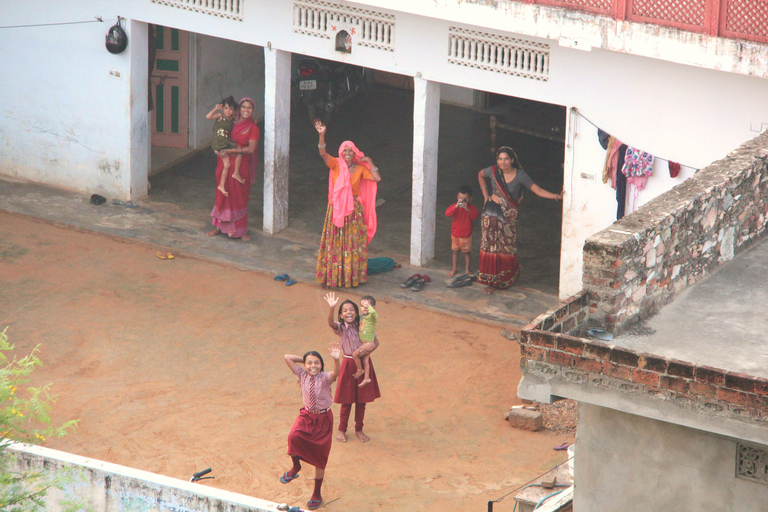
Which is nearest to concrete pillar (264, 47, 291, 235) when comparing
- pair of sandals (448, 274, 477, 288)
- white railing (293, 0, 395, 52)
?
white railing (293, 0, 395, 52)

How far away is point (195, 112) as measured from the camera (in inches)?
616

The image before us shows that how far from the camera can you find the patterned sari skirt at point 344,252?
11797 millimetres

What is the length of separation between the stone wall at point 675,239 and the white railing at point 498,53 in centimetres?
438

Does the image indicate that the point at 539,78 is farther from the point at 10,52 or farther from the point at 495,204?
the point at 10,52

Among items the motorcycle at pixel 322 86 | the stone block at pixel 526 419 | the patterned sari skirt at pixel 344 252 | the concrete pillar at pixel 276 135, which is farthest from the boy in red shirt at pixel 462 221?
the motorcycle at pixel 322 86

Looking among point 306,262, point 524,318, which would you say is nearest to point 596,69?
point 524,318

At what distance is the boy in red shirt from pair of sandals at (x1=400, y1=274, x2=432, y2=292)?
0.34 meters

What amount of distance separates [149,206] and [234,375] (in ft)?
14.5

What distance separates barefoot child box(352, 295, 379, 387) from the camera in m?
8.74

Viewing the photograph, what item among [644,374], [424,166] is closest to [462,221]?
A: [424,166]

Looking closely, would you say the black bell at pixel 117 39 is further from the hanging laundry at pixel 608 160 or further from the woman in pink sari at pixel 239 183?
the hanging laundry at pixel 608 160

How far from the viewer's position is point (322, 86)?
16344 millimetres

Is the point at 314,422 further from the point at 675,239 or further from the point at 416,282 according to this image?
the point at 416,282

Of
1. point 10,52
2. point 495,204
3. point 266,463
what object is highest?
point 10,52
